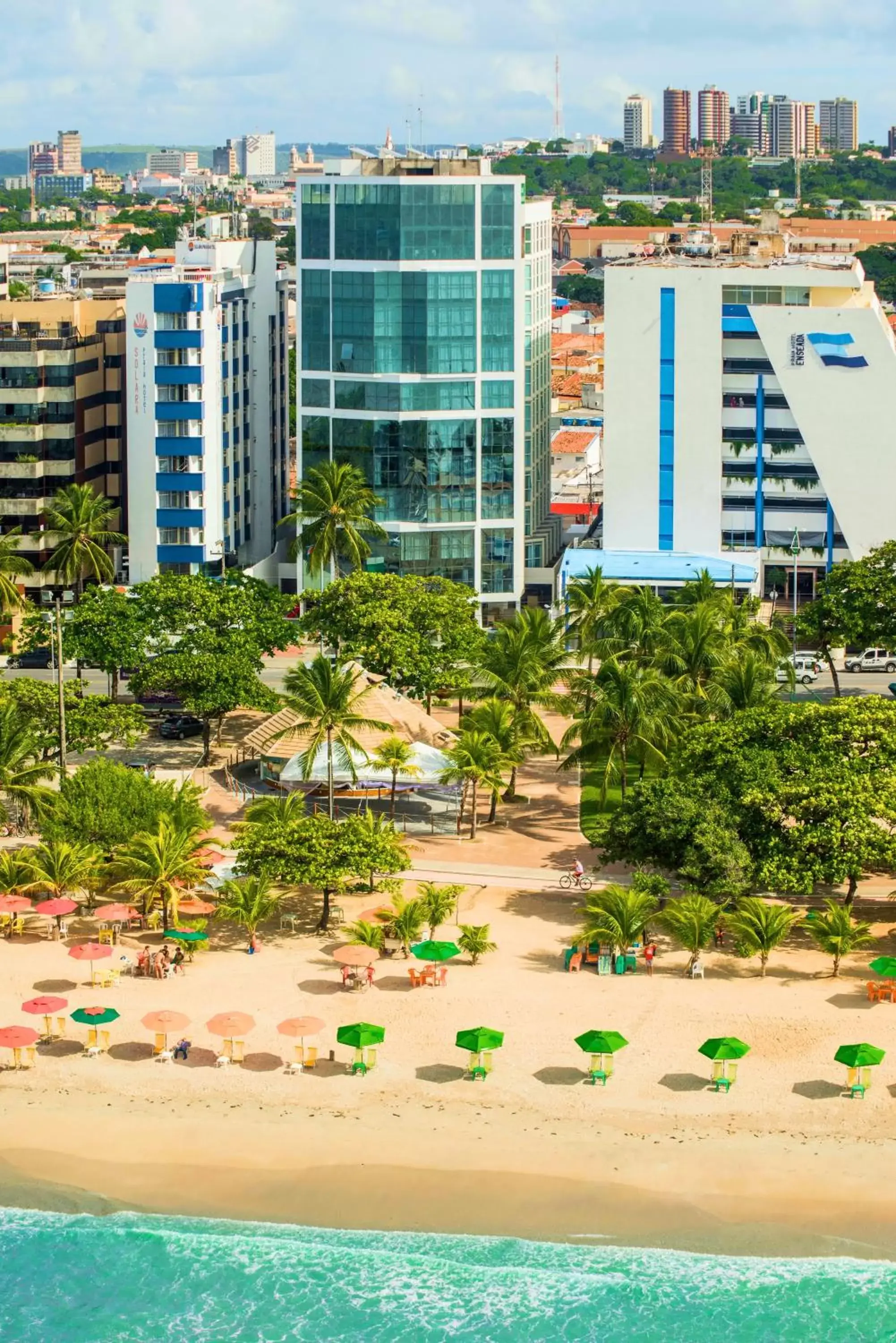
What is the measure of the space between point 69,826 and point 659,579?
47.4m

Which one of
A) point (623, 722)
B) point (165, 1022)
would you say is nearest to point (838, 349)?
point (623, 722)

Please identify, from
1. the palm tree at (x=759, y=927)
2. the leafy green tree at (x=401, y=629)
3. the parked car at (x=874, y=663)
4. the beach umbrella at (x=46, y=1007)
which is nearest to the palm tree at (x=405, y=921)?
the palm tree at (x=759, y=927)

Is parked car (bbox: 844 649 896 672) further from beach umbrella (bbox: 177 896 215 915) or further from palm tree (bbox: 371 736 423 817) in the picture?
beach umbrella (bbox: 177 896 215 915)

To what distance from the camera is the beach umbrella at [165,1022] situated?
199ft

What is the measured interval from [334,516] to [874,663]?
30132 mm

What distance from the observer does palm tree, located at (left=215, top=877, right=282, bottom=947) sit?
227 feet

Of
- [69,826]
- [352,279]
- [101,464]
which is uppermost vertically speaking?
[352,279]

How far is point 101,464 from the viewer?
126938 millimetres

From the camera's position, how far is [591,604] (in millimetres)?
95938

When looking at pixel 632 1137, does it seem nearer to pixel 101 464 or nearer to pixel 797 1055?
→ pixel 797 1055

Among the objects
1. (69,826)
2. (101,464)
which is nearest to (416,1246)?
(69,826)

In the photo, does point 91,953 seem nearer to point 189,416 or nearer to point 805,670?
point 805,670

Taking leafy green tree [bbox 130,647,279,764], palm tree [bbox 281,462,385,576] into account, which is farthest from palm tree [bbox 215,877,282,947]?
palm tree [bbox 281,462,385,576]

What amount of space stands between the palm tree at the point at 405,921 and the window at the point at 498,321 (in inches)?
1991
